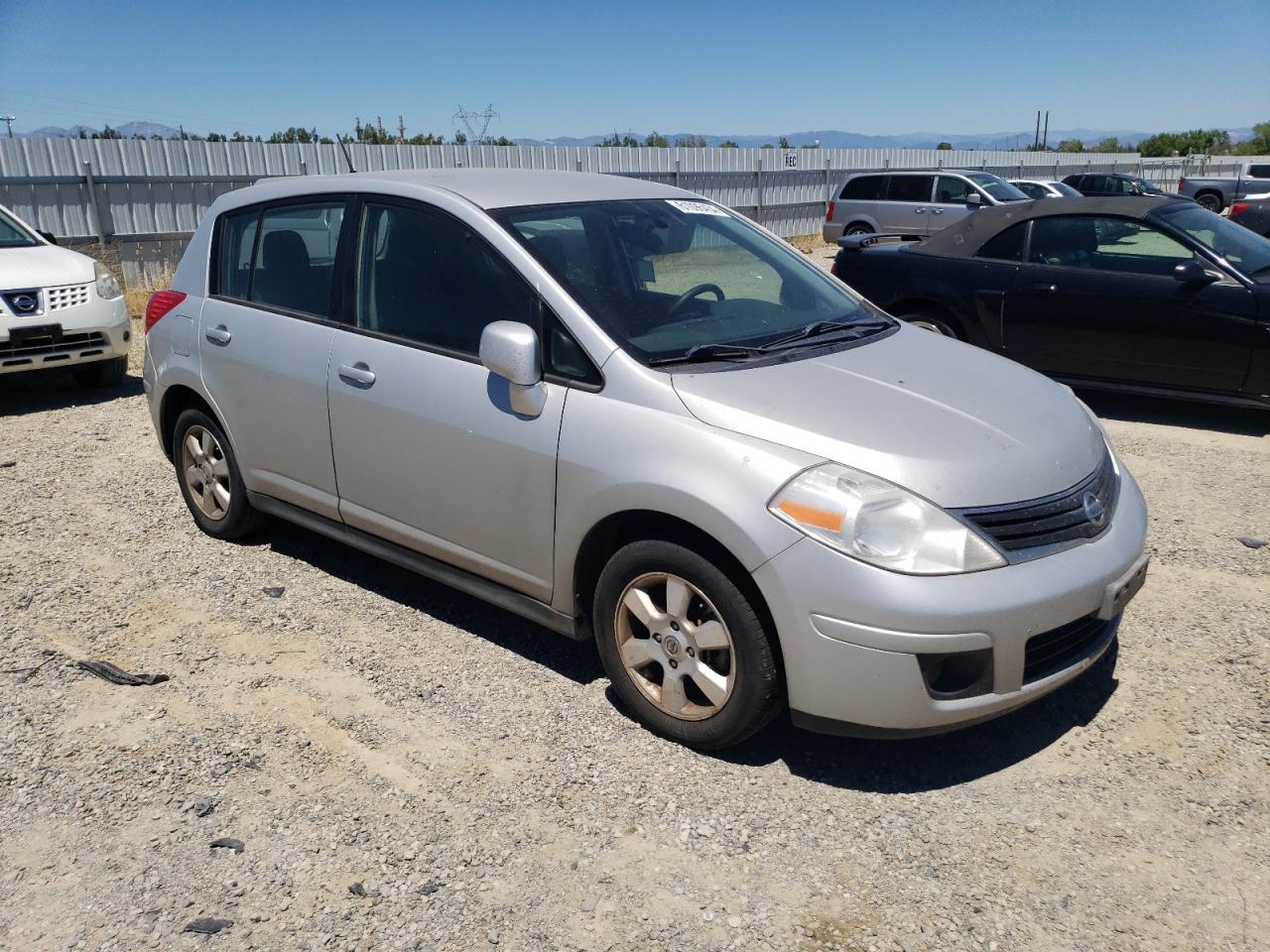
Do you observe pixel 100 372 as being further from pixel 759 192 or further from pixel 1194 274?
pixel 759 192

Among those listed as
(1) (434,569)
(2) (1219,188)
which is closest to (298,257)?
(1) (434,569)

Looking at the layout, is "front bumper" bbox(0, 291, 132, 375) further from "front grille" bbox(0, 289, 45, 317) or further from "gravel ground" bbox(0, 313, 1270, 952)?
"gravel ground" bbox(0, 313, 1270, 952)

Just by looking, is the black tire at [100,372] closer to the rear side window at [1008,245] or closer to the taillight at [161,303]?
the taillight at [161,303]

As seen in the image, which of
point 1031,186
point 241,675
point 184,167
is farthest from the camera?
point 1031,186

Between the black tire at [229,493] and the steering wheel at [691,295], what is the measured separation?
8.03ft

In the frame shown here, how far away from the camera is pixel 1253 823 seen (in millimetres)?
3070

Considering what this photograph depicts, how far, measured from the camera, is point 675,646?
337cm

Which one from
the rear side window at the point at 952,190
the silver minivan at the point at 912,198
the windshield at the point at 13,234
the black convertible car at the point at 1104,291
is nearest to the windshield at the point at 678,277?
the black convertible car at the point at 1104,291

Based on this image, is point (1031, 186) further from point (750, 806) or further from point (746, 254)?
point (750, 806)

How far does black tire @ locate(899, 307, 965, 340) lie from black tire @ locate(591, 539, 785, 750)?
5646 mm

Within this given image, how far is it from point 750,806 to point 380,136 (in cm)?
3910

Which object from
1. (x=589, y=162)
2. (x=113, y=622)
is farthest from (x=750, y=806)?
(x=589, y=162)

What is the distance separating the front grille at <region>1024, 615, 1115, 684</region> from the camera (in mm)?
3119

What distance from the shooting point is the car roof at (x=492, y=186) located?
4.10 m
